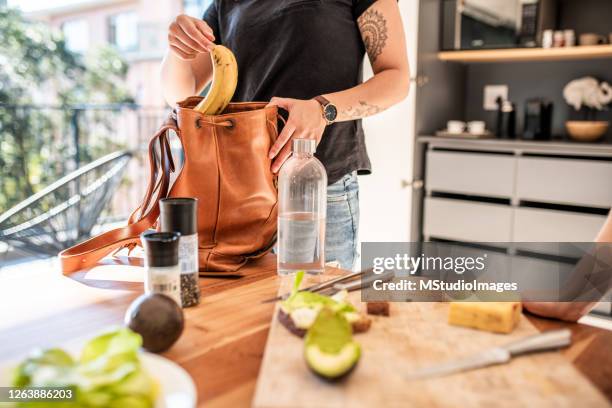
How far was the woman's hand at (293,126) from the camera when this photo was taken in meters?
1.05

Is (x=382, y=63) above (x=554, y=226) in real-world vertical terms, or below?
above

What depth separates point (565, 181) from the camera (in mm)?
2711

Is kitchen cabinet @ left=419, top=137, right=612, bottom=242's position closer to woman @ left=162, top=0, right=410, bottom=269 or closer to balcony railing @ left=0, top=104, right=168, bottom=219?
woman @ left=162, top=0, right=410, bottom=269

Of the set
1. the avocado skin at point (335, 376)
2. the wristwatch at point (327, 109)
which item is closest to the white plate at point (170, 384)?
the avocado skin at point (335, 376)

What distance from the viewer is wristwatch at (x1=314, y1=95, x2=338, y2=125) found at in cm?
112

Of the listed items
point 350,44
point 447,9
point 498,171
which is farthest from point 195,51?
point 447,9

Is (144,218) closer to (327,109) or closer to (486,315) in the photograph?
(327,109)

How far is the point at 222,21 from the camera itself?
1404 millimetres

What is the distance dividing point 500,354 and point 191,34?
0.82 meters

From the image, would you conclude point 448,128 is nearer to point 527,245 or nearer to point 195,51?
point 527,245

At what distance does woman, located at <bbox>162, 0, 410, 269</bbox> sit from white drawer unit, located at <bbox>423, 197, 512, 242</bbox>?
171cm

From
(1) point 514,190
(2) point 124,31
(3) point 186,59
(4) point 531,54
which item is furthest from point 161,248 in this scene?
(2) point 124,31

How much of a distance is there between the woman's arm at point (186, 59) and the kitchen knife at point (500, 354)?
29.5 inches

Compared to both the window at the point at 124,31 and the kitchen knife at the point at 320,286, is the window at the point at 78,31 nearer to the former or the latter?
the window at the point at 124,31
